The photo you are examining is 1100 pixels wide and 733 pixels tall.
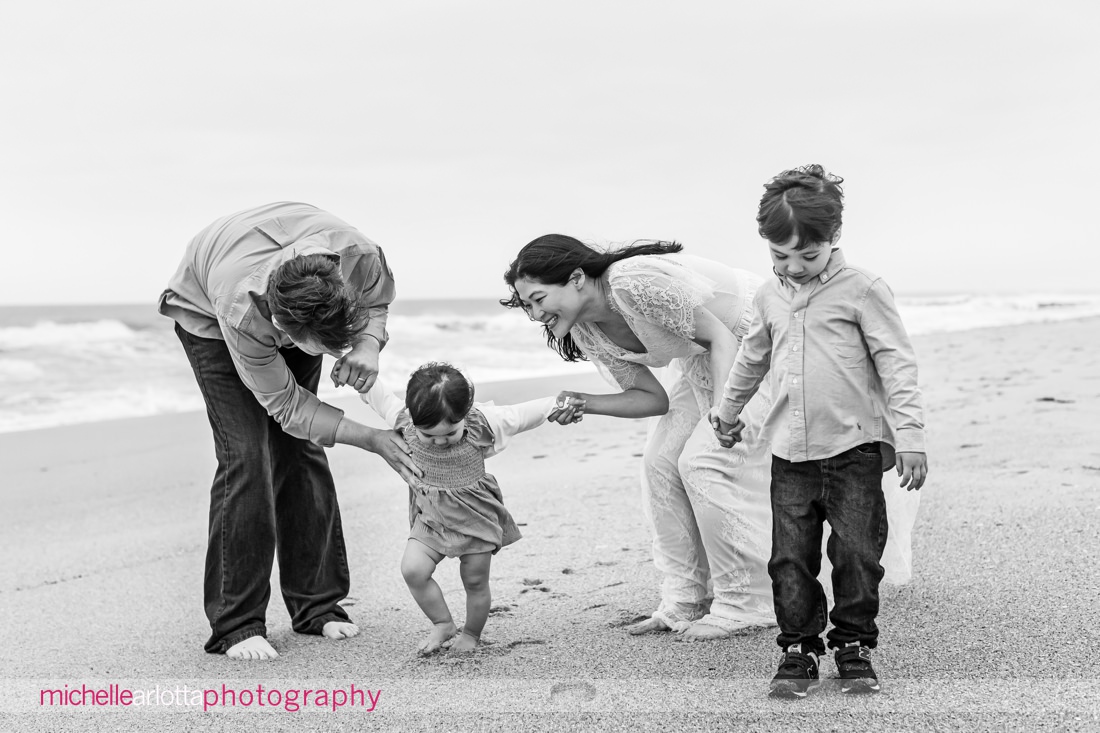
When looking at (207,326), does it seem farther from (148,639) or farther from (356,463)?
(356,463)

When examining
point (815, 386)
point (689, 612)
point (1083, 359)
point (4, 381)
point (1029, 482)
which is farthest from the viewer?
point (4, 381)

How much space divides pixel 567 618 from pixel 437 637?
49cm

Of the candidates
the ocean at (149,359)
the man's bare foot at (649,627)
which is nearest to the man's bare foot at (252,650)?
the man's bare foot at (649,627)

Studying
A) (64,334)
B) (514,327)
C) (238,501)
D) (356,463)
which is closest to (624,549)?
(238,501)

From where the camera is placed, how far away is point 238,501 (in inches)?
131

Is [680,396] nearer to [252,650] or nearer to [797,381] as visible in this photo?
[797,381]

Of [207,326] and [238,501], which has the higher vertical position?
[207,326]

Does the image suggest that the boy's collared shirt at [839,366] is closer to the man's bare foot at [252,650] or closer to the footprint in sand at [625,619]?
the footprint in sand at [625,619]

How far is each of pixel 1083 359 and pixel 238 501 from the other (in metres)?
9.00

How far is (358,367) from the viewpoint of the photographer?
10.1 feet

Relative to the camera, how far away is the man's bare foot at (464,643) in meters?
3.11

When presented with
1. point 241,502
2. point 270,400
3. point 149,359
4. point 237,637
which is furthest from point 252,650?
point 149,359

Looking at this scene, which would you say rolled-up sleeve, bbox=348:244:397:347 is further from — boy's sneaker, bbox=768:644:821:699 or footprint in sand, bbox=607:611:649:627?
boy's sneaker, bbox=768:644:821:699

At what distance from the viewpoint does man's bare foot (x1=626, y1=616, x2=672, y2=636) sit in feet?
10.5
